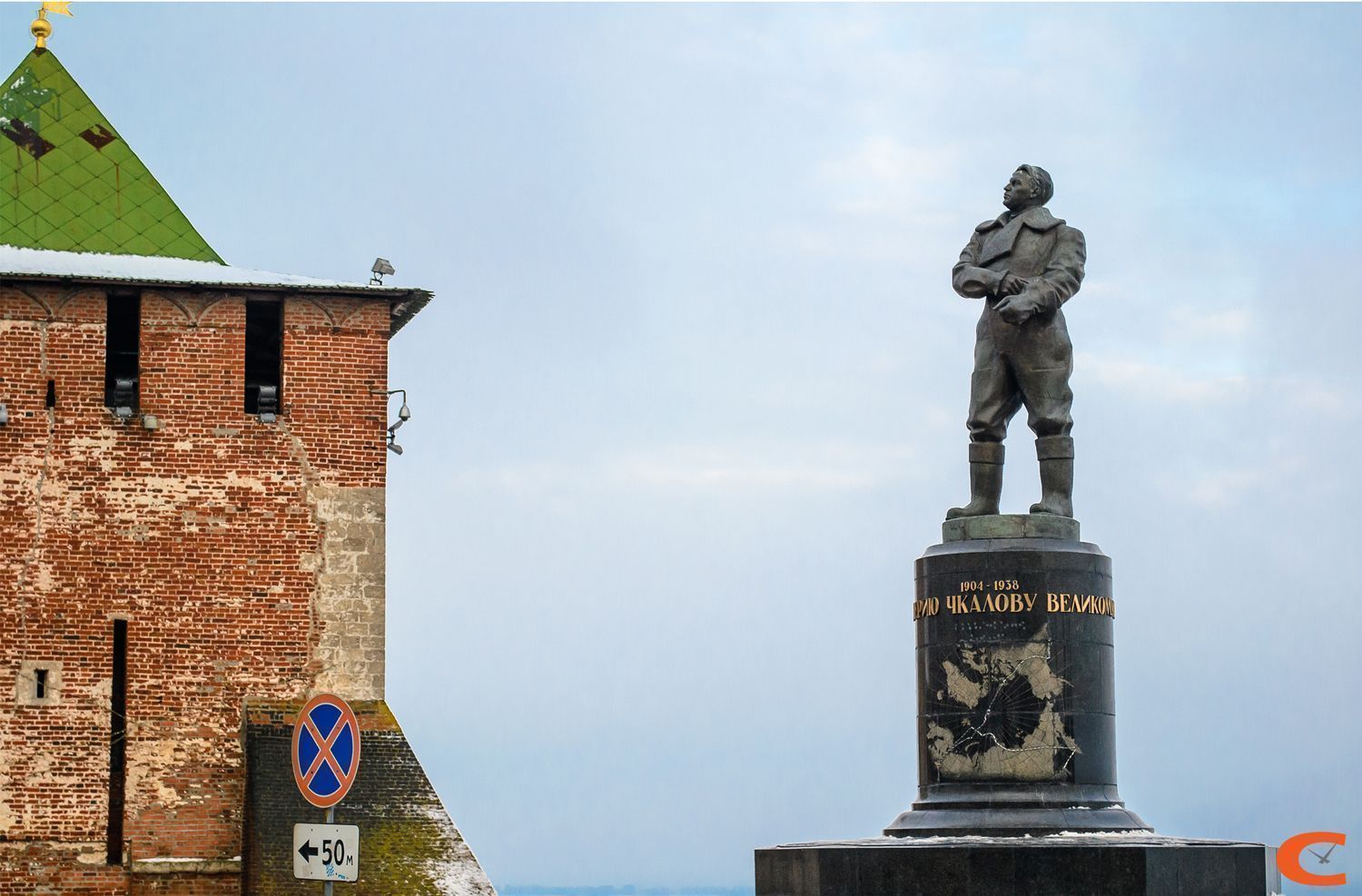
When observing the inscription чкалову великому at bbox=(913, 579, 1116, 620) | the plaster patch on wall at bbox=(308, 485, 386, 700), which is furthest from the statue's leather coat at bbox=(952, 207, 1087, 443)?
the plaster patch on wall at bbox=(308, 485, 386, 700)

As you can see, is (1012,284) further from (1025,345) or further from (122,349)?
(122,349)

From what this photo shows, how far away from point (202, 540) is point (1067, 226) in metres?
10.1

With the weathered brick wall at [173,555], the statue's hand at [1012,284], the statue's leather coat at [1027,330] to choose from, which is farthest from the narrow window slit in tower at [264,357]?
the statue's hand at [1012,284]

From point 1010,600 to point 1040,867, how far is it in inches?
72.6

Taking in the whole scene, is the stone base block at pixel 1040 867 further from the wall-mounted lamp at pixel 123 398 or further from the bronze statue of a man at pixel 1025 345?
the wall-mounted lamp at pixel 123 398

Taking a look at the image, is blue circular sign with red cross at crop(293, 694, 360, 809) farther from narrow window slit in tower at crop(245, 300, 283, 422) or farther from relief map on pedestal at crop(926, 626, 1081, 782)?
narrow window slit in tower at crop(245, 300, 283, 422)

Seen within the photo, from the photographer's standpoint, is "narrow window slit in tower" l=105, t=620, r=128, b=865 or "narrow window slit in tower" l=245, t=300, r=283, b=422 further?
"narrow window slit in tower" l=245, t=300, r=283, b=422

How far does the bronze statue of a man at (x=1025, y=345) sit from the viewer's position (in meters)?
15.7

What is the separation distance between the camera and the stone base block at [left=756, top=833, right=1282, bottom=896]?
45.3ft

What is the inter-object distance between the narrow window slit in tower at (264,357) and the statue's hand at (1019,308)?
952cm

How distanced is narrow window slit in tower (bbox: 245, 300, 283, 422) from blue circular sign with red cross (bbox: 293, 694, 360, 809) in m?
9.85

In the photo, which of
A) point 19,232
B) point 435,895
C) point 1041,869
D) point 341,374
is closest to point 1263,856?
point 1041,869

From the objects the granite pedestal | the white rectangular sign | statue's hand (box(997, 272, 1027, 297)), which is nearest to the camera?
the white rectangular sign

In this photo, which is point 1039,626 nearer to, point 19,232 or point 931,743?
point 931,743
